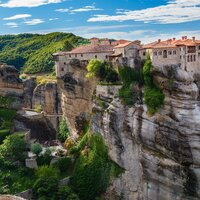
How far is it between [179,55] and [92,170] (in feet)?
38.3

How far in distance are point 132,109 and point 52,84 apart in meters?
14.2

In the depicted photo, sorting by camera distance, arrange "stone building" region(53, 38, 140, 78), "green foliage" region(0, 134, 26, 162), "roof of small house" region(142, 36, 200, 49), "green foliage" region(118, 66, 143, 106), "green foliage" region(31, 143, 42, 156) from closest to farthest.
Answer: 1. "roof of small house" region(142, 36, 200, 49)
2. "green foliage" region(118, 66, 143, 106)
3. "stone building" region(53, 38, 140, 78)
4. "green foliage" region(0, 134, 26, 162)
5. "green foliage" region(31, 143, 42, 156)

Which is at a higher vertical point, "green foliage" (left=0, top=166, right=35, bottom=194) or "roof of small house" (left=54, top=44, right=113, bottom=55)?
"roof of small house" (left=54, top=44, right=113, bottom=55)

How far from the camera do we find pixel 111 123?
38375 millimetres

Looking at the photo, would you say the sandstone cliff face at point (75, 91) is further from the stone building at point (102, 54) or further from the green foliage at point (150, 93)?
the green foliage at point (150, 93)

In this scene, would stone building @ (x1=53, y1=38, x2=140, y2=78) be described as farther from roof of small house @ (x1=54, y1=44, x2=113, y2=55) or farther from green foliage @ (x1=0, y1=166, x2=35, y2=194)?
green foliage @ (x1=0, y1=166, x2=35, y2=194)

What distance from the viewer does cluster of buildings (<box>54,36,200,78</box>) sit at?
36062 mm

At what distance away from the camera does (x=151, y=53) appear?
36.5 meters

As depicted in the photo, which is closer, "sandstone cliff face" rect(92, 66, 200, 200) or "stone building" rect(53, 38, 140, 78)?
"sandstone cliff face" rect(92, 66, 200, 200)

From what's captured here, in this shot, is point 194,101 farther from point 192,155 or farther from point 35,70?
point 35,70

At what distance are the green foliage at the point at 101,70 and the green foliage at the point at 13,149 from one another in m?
8.44

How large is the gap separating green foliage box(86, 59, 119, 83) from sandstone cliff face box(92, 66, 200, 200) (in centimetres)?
109

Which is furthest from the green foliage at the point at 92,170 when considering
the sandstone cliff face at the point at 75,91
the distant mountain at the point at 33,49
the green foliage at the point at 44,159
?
the distant mountain at the point at 33,49

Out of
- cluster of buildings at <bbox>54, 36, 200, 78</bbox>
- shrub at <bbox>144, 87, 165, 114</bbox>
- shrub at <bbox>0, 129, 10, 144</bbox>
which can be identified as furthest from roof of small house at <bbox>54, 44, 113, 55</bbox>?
shrub at <bbox>0, 129, 10, 144</bbox>
